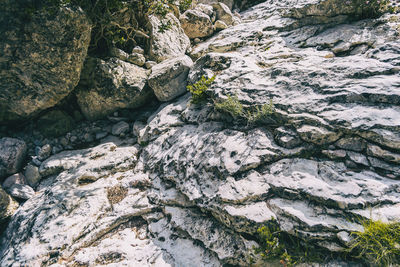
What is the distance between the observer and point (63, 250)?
4031 mm

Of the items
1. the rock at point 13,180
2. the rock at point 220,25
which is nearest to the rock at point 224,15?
the rock at point 220,25

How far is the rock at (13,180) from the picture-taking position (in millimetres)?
5469

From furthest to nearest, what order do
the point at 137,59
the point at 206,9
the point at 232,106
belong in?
1. the point at 206,9
2. the point at 137,59
3. the point at 232,106

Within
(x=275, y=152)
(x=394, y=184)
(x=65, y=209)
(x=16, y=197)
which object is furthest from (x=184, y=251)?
(x=16, y=197)

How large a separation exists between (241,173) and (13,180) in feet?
20.4

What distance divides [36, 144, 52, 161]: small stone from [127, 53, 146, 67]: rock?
3.87 meters

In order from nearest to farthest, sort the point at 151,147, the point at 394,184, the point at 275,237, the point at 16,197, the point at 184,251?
the point at 394,184
the point at 275,237
the point at 184,251
the point at 16,197
the point at 151,147

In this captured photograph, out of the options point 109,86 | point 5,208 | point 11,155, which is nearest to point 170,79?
point 109,86

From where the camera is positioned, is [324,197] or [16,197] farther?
[16,197]

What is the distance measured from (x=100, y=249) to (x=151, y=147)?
268 cm

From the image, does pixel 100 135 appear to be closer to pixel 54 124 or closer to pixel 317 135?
pixel 54 124

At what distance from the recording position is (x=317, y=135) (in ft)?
12.1

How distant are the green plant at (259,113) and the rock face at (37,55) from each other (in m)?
5.16

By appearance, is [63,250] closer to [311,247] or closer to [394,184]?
[311,247]
